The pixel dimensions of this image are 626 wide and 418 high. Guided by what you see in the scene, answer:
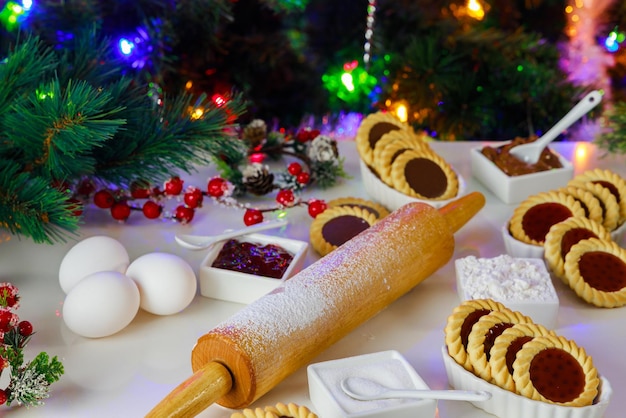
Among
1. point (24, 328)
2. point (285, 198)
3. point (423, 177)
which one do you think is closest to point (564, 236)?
point (423, 177)

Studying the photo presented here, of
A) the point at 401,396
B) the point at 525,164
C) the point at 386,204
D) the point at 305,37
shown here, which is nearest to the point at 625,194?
the point at 525,164

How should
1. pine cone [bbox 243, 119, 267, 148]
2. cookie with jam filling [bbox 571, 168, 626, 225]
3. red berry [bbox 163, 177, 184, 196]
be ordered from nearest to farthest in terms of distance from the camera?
cookie with jam filling [bbox 571, 168, 626, 225] → red berry [bbox 163, 177, 184, 196] → pine cone [bbox 243, 119, 267, 148]

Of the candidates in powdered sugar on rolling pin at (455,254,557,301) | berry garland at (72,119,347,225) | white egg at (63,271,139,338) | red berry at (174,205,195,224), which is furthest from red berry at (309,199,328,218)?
white egg at (63,271,139,338)

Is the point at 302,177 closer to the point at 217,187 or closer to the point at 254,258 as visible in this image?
the point at 217,187

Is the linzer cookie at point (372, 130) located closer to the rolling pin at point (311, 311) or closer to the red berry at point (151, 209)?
the rolling pin at point (311, 311)

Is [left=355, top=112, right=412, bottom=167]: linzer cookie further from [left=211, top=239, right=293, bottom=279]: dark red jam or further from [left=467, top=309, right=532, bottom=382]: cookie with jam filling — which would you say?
[left=467, top=309, right=532, bottom=382]: cookie with jam filling

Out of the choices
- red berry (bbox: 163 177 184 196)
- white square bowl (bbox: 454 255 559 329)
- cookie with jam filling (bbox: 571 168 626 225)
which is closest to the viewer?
white square bowl (bbox: 454 255 559 329)

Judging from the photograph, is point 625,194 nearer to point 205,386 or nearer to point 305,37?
point 205,386
